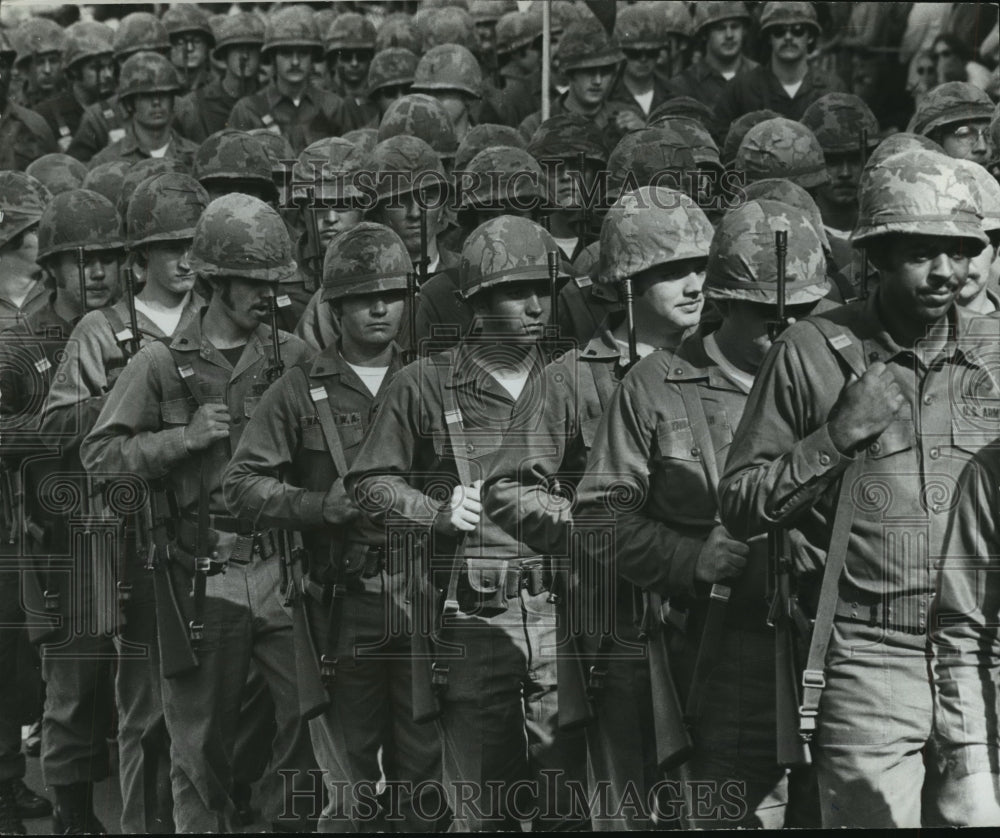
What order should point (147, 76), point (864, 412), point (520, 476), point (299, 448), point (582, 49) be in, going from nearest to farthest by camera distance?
1. point (864, 412)
2. point (520, 476)
3. point (299, 448)
4. point (582, 49)
5. point (147, 76)

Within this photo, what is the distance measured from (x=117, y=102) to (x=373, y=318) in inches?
205

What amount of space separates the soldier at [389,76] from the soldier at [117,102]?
192cm

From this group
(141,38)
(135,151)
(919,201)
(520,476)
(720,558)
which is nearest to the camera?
(919,201)

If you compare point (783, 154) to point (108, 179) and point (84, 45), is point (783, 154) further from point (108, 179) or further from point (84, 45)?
point (84, 45)

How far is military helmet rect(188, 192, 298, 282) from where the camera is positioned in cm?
930

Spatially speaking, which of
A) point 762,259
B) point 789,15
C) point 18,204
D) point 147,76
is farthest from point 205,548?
point 147,76

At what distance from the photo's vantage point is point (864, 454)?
304 inches

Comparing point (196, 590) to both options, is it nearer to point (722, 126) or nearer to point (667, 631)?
point (667, 631)

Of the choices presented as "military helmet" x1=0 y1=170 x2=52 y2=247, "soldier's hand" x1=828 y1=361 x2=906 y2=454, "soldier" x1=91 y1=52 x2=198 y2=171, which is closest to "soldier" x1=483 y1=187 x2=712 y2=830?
"soldier's hand" x1=828 y1=361 x2=906 y2=454

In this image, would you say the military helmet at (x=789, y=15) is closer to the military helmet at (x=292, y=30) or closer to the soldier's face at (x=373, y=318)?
the military helmet at (x=292, y=30)

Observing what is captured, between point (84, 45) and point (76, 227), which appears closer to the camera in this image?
point (76, 227)

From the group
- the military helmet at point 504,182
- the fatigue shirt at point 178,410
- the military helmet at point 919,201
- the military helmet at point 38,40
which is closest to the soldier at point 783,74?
the military helmet at point 504,182

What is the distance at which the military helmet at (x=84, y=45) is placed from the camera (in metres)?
13.9

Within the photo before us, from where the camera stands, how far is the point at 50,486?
31.1ft
